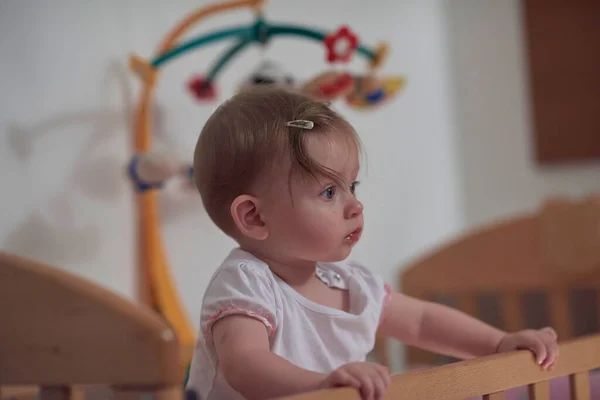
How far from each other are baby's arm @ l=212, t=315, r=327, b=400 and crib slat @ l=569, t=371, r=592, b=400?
345 mm

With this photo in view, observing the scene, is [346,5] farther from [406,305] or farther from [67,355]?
[67,355]

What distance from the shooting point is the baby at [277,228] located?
2.25ft

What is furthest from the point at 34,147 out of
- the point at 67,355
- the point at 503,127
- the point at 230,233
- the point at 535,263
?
the point at 503,127

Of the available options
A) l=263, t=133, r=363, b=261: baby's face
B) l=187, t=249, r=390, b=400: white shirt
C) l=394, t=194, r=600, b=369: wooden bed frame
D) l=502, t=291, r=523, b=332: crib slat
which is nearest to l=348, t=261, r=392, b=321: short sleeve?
l=187, t=249, r=390, b=400: white shirt

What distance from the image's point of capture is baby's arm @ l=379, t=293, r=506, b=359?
84cm

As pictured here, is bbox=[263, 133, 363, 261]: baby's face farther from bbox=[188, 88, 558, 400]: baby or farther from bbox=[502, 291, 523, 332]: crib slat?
bbox=[502, 291, 523, 332]: crib slat

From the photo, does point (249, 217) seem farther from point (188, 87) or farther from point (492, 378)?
point (188, 87)

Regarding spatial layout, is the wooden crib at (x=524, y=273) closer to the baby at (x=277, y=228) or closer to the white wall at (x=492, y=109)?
the white wall at (x=492, y=109)

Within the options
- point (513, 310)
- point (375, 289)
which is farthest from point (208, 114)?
point (513, 310)

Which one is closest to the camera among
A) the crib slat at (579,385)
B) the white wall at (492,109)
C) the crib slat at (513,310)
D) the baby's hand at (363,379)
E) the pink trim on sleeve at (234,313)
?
the baby's hand at (363,379)

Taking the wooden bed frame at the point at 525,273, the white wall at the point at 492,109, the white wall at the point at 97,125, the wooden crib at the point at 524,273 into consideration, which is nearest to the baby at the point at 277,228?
the white wall at the point at 97,125

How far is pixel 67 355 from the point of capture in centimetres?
60

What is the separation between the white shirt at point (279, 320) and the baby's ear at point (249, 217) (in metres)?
0.03

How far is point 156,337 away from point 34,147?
710mm
